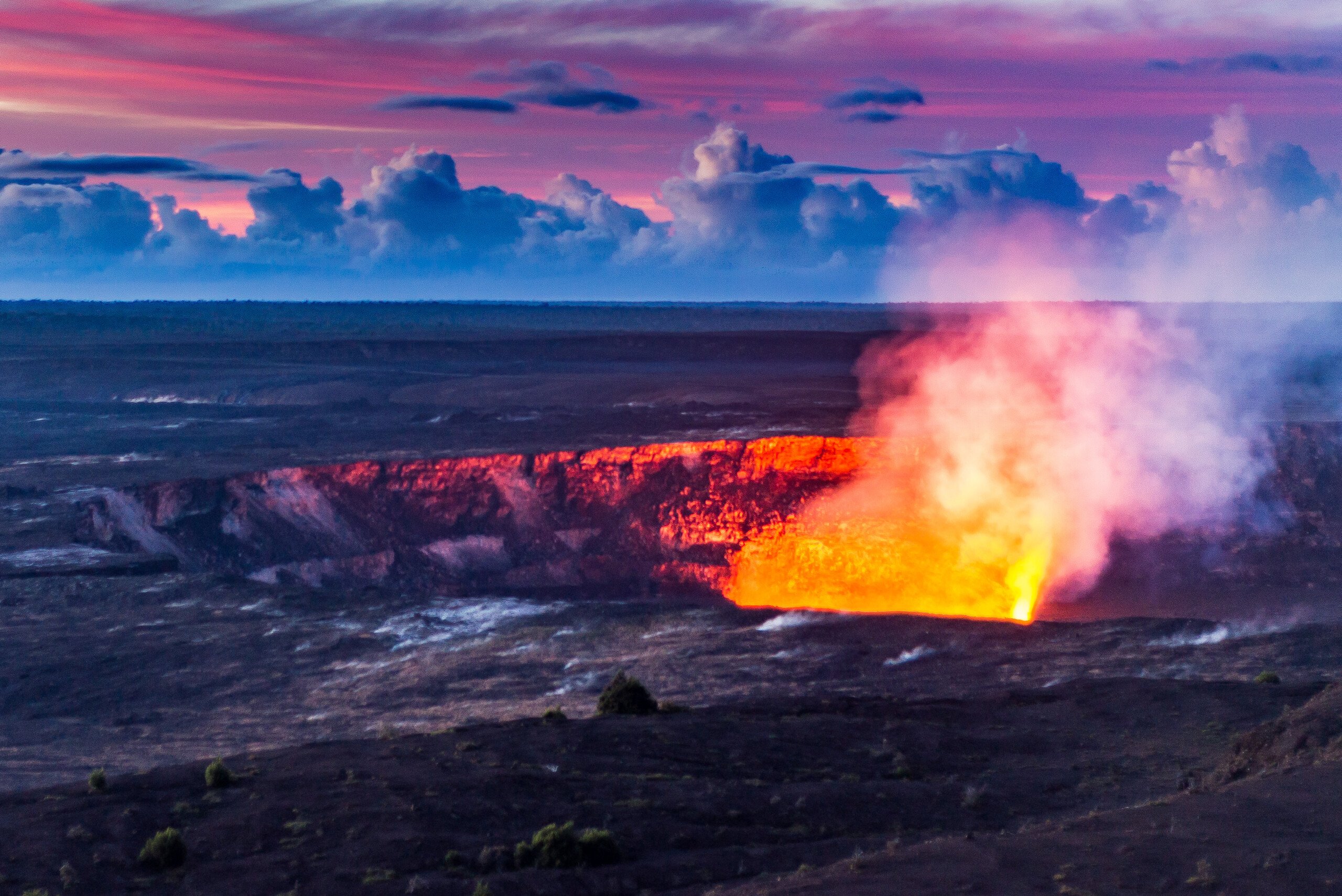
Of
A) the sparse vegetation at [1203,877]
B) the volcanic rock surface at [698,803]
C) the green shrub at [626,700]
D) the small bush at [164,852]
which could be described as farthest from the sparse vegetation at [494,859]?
the green shrub at [626,700]

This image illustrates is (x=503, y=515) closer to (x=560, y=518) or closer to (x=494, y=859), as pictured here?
(x=560, y=518)

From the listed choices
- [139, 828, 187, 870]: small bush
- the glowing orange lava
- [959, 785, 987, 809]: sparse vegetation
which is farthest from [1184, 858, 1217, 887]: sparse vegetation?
the glowing orange lava

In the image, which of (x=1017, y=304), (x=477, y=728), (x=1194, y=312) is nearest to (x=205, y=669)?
(x=477, y=728)

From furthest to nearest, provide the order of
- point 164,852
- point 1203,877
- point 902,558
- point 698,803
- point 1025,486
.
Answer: point 1025,486
point 902,558
point 698,803
point 164,852
point 1203,877

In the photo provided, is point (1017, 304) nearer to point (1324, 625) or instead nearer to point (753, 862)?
point (1324, 625)

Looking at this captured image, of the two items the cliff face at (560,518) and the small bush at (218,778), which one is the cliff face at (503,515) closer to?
the cliff face at (560,518)

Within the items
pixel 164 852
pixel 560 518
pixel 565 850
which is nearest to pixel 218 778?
pixel 164 852

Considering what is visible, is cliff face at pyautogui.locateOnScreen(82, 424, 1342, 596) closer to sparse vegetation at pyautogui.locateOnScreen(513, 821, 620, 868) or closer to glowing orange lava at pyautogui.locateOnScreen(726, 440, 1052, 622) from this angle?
glowing orange lava at pyautogui.locateOnScreen(726, 440, 1052, 622)

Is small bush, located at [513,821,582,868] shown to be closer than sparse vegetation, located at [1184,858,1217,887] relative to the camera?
No
